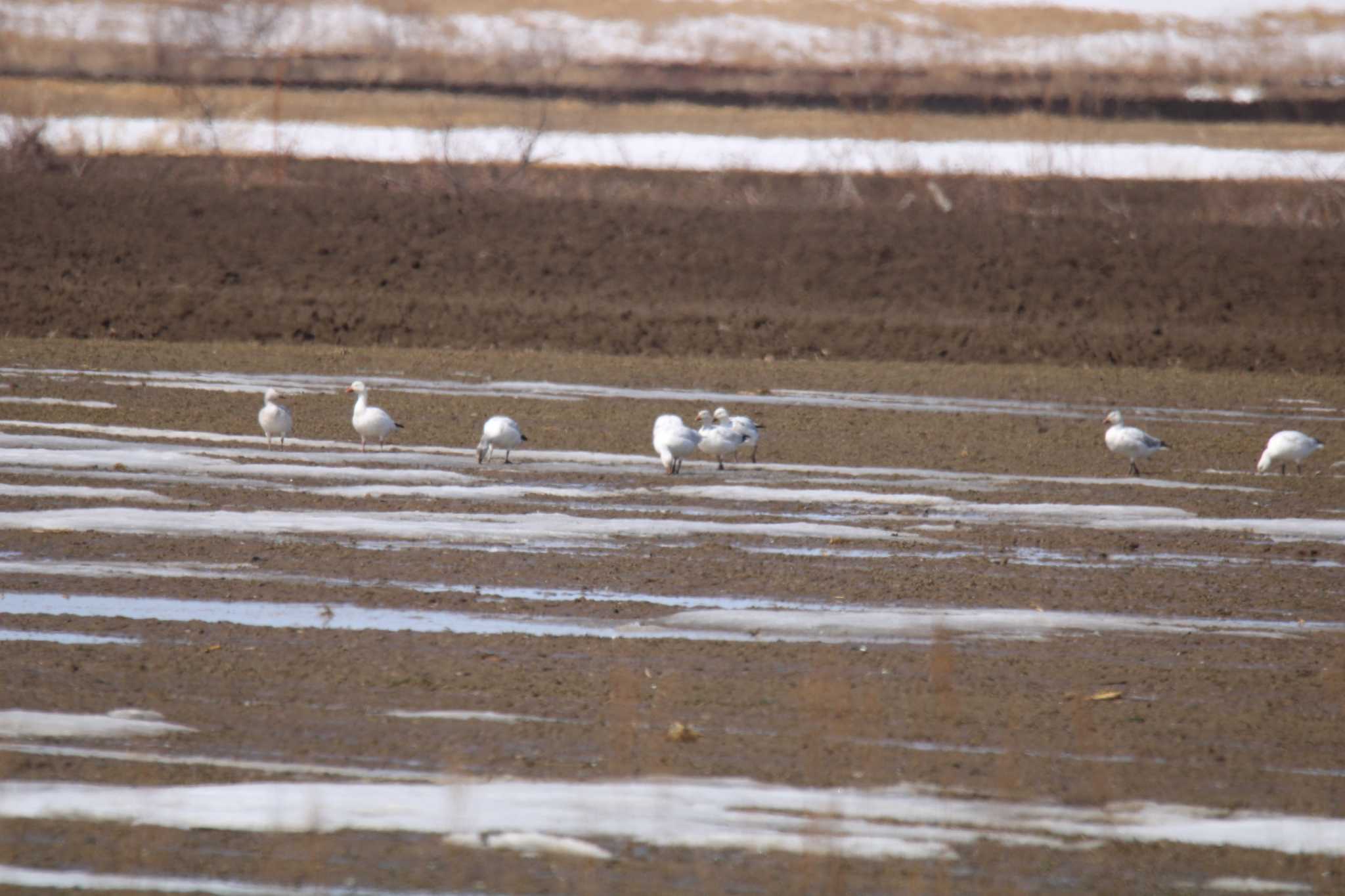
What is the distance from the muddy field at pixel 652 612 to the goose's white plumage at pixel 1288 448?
0.26 metres

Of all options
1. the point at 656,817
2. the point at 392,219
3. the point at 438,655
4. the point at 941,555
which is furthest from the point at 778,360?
the point at 656,817

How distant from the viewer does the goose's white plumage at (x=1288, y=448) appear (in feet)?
60.3

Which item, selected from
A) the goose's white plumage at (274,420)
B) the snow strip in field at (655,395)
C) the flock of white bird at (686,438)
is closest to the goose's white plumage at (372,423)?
the flock of white bird at (686,438)

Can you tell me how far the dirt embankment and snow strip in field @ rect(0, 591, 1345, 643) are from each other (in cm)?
1838

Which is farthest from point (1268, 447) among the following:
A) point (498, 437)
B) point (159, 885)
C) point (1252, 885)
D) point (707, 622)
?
point (159, 885)

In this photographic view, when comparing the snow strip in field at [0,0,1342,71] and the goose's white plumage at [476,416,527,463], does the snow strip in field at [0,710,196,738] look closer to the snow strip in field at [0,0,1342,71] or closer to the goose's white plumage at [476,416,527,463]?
the goose's white plumage at [476,416,527,463]

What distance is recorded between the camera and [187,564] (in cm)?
1255

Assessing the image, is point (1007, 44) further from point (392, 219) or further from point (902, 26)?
point (392, 219)

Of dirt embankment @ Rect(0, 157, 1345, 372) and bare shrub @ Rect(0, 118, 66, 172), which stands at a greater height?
bare shrub @ Rect(0, 118, 66, 172)

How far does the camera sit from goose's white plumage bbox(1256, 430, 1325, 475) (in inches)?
724

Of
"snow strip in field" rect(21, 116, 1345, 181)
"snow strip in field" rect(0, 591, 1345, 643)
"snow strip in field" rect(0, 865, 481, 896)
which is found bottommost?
"snow strip in field" rect(0, 591, 1345, 643)

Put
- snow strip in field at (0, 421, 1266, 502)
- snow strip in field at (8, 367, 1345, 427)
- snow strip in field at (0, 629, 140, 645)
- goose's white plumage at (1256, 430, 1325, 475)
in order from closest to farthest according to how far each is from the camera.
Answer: snow strip in field at (0, 629, 140, 645) → snow strip in field at (0, 421, 1266, 502) → goose's white plumage at (1256, 430, 1325, 475) → snow strip in field at (8, 367, 1345, 427)

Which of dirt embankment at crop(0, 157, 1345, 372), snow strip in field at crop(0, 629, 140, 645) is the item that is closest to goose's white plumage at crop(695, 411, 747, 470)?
snow strip in field at crop(0, 629, 140, 645)

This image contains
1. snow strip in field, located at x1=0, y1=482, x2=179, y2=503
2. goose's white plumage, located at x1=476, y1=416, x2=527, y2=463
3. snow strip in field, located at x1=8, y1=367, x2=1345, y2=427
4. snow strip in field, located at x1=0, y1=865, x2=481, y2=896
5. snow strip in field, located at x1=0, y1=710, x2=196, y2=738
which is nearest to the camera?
snow strip in field, located at x1=0, y1=865, x2=481, y2=896
